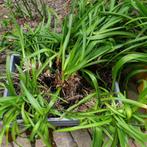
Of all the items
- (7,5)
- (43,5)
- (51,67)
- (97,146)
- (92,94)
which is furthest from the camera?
(7,5)

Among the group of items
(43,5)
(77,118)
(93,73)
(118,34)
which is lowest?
(77,118)

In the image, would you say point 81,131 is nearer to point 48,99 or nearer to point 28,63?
point 48,99

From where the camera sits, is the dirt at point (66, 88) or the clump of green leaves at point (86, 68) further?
the dirt at point (66, 88)

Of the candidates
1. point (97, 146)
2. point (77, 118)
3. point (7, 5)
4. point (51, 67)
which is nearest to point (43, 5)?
point (7, 5)

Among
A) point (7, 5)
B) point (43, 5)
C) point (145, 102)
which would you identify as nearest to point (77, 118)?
point (145, 102)

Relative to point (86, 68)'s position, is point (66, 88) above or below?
below

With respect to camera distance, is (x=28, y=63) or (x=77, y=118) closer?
(x=77, y=118)

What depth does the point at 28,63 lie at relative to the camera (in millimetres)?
2324

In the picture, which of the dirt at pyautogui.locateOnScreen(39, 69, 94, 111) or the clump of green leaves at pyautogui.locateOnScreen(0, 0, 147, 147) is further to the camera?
the dirt at pyautogui.locateOnScreen(39, 69, 94, 111)

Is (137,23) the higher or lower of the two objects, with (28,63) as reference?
higher

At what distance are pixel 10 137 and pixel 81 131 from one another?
461mm

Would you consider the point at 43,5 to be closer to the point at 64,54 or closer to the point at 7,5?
the point at 7,5

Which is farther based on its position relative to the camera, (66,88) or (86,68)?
(86,68)

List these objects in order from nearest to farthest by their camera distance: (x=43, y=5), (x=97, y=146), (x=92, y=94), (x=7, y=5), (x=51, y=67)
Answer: (x=97, y=146)
(x=92, y=94)
(x=51, y=67)
(x=43, y=5)
(x=7, y=5)
